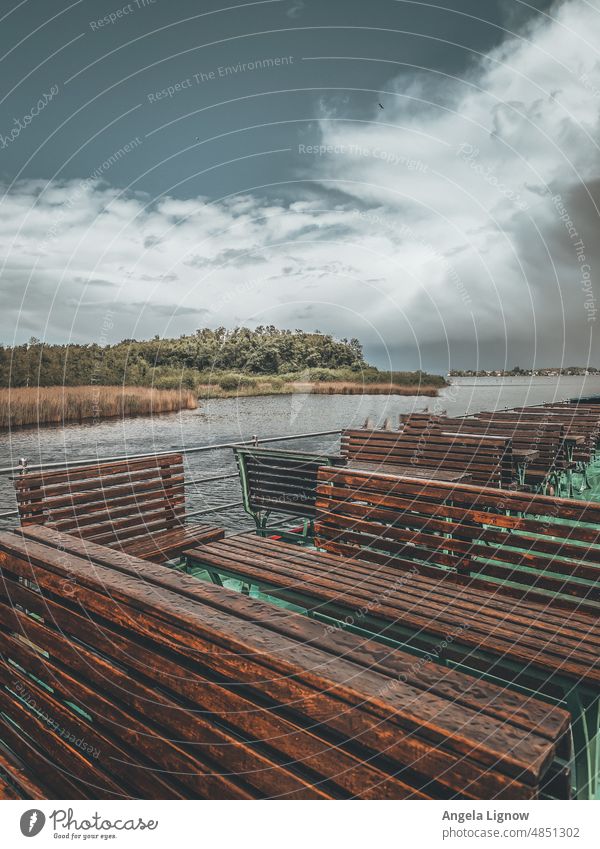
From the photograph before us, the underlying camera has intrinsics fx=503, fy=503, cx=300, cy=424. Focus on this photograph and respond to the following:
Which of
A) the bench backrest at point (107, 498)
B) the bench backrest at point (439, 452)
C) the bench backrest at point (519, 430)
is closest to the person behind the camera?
the bench backrest at point (107, 498)

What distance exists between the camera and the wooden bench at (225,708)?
0.90 metres

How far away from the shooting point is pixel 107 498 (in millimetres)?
3748

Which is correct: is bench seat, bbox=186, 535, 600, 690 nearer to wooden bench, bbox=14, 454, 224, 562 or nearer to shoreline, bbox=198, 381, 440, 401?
wooden bench, bbox=14, 454, 224, 562

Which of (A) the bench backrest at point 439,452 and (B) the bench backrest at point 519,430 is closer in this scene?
(A) the bench backrest at point 439,452

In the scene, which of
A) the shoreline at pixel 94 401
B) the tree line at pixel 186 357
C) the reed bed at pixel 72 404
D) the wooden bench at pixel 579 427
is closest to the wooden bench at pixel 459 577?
the wooden bench at pixel 579 427

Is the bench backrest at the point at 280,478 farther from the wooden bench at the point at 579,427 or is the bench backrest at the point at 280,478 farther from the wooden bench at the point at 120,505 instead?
the wooden bench at the point at 579,427

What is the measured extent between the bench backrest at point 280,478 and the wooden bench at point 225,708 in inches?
102

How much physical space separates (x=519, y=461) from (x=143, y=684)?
5.56 m

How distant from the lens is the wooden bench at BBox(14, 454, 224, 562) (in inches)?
137

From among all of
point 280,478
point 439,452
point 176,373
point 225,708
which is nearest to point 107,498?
point 280,478

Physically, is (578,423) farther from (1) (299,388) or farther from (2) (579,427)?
(1) (299,388)

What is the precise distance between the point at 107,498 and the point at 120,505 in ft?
0.44

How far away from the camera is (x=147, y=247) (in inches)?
195

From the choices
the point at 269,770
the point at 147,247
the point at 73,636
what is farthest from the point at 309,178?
the point at 269,770
